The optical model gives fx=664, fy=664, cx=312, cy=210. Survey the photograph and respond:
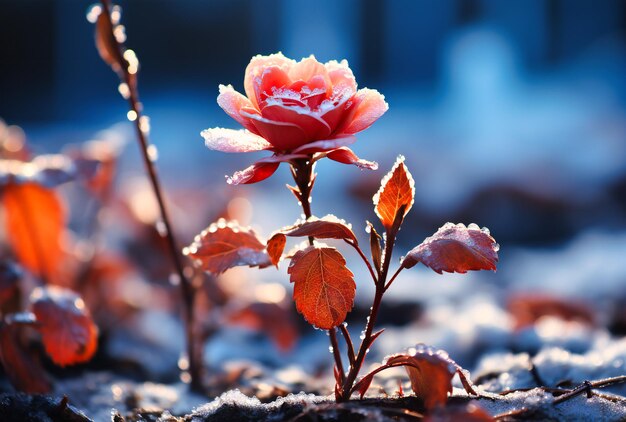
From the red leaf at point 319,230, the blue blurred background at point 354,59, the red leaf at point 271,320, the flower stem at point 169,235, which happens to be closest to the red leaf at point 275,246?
the red leaf at point 319,230

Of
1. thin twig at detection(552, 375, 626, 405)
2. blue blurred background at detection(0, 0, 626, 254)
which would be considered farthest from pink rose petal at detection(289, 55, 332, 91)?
blue blurred background at detection(0, 0, 626, 254)

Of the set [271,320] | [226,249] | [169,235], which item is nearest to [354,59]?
[271,320]

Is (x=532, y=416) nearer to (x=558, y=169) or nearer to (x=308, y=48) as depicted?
(x=558, y=169)

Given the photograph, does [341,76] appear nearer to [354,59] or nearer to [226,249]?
[226,249]

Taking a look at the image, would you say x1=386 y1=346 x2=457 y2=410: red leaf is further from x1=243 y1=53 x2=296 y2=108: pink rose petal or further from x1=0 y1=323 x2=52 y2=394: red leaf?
x1=0 y1=323 x2=52 y2=394: red leaf

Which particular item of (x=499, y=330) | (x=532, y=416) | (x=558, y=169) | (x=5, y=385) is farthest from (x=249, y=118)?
(x=558, y=169)
